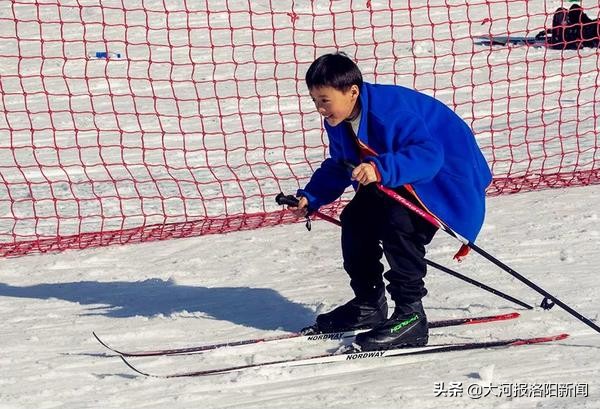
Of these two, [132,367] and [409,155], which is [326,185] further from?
[132,367]

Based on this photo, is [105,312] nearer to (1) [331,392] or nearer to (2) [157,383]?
(2) [157,383]

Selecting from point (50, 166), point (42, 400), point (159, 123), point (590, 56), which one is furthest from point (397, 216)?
point (590, 56)

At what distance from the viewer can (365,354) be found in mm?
4066

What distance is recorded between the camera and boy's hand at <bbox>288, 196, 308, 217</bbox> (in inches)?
169

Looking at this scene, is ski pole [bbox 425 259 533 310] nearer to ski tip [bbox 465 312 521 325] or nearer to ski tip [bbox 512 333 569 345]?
ski tip [bbox 465 312 521 325]

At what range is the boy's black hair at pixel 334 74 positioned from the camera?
155 inches

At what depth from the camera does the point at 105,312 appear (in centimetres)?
490

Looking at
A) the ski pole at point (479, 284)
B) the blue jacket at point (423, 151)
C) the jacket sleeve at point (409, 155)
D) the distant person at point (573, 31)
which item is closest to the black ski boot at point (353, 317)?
the ski pole at point (479, 284)

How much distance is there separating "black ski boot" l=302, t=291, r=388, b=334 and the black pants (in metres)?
0.07

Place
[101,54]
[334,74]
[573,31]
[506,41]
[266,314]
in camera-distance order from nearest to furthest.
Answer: [334,74] → [266,314] → [573,31] → [101,54] → [506,41]

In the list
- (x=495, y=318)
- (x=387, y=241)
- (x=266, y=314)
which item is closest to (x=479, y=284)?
(x=495, y=318)

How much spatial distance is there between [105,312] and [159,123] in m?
4.42

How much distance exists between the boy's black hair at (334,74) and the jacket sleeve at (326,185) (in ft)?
1.41

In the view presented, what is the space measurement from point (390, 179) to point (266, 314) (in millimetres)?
1149
